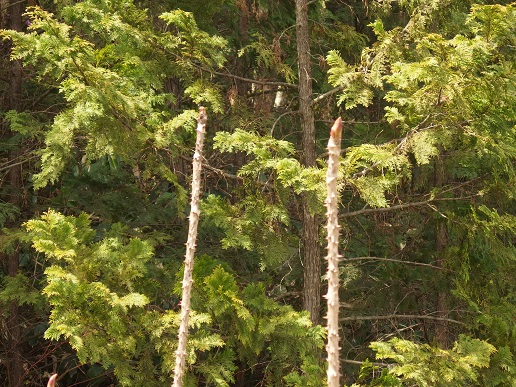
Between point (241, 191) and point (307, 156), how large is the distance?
632mm

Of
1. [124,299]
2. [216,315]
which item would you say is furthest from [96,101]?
[216,315]

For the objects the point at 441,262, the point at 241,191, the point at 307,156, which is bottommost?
the point at 441,262

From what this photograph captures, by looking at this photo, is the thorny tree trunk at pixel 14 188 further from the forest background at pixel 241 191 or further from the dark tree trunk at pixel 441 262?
the dark tree trunk at pixel 441 262

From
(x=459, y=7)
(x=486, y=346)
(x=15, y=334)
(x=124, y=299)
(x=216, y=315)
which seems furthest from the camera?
(x=15, y=334)

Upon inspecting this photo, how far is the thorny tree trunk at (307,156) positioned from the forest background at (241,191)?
17 millimetres

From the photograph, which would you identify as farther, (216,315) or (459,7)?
(459,7)

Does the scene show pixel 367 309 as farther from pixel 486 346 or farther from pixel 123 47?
pixel 123 47

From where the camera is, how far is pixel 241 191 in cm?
736

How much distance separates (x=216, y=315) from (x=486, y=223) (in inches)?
93.9

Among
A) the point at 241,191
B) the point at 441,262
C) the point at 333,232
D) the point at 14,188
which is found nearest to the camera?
the point at 333,232

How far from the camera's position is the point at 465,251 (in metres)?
7.91

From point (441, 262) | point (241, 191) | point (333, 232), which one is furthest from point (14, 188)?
point (333, 232)

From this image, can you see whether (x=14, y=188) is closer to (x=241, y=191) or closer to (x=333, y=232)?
(x=241, y=191)

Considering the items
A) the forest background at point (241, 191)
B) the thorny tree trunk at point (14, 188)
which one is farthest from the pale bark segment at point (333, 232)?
the thorny tree trunk at point (14, 188)
